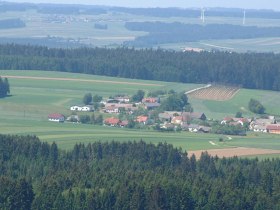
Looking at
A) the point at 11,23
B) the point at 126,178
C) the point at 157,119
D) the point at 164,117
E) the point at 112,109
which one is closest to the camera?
the point at 126,178

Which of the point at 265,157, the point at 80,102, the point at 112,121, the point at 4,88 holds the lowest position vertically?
the point at 265,157

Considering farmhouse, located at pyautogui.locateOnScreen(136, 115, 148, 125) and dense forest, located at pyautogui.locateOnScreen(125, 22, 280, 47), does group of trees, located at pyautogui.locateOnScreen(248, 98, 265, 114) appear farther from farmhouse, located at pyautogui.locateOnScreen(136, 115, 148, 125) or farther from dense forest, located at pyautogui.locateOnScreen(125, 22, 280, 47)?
dense forest, located at pyautogui.locateOnScreen(125, 22, 280, 47)

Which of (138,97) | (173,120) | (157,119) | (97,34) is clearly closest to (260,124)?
Result: (173,120)

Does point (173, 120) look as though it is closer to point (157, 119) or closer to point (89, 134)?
point (157, 119)

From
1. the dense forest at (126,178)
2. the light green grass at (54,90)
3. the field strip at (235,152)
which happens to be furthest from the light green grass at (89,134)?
the dense forest at (126,178)

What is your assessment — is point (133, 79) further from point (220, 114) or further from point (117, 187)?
point (117, 187)

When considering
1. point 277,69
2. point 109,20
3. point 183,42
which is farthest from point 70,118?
point 109,20
